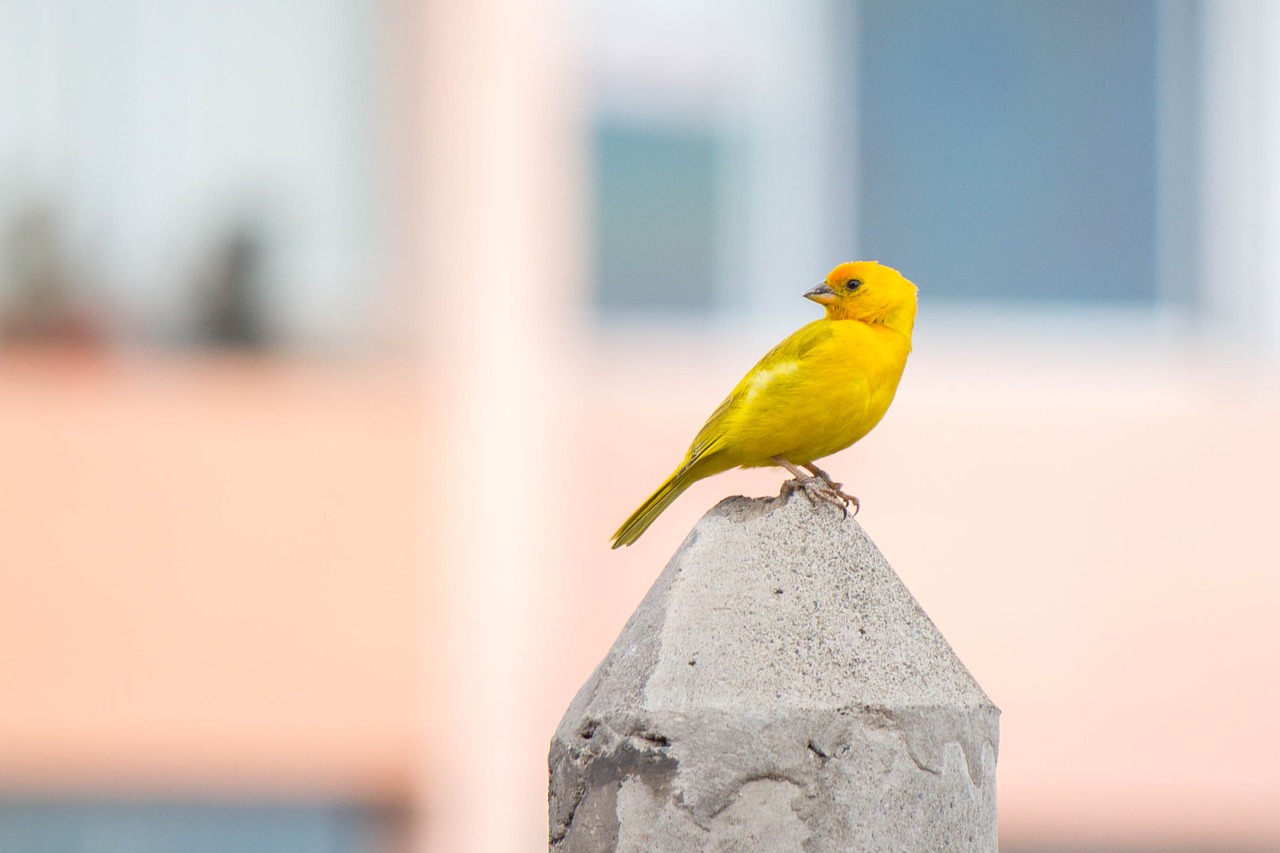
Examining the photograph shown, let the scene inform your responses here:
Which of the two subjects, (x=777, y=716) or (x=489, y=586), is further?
(x=489, y=586)

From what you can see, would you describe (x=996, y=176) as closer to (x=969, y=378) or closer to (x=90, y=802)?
(x=969, y=378)

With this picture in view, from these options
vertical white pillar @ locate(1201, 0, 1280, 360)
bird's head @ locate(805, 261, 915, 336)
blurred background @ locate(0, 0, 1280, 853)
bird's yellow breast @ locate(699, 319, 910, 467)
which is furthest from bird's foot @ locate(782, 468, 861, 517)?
vertical white pillar @ locate(1201, 0, 1280, 360)

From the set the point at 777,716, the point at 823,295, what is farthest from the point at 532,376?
the point at 777,716

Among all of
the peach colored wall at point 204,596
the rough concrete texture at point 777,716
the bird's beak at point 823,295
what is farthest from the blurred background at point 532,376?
the rough concrete texture at point 777,716

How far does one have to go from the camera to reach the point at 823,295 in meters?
4.25

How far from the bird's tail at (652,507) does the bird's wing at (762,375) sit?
3cm

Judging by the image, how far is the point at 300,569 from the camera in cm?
1079

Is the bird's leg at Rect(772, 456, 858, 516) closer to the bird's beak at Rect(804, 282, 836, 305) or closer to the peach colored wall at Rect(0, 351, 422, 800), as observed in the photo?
the bird's beak at Rect(804, 282, 836, 305)

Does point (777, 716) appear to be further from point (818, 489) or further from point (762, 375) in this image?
point (762, 375)

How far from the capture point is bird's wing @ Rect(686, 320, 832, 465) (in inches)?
159

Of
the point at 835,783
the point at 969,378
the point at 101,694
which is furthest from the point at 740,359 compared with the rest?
the point at 835,783

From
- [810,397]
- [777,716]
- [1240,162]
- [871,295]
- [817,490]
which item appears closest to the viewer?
[777,716]

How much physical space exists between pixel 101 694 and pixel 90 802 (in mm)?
741

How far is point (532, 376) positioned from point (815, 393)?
23.0 feet
